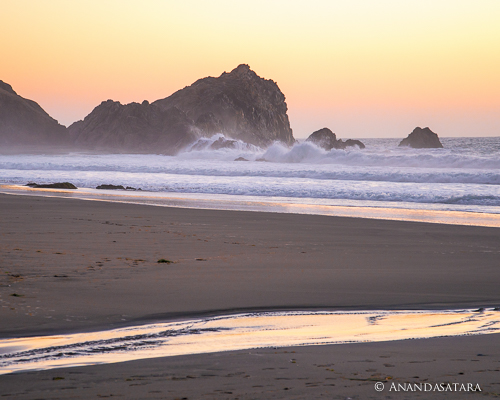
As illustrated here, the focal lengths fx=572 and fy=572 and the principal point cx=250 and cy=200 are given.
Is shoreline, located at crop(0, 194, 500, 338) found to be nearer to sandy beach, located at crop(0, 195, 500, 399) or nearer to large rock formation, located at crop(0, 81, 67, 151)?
sandy beach, located at crop(0, 195, 500, 399)

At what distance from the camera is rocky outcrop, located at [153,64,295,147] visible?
164625 mm

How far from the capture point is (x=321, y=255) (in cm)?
761

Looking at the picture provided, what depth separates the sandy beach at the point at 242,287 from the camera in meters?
2.87

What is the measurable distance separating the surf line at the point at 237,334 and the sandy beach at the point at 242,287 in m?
0.18

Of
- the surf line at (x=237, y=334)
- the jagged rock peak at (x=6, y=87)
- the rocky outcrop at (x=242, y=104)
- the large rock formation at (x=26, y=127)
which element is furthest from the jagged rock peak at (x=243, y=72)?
the surf line at (x=237, y=334)

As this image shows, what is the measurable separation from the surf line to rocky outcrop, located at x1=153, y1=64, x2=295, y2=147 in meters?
151

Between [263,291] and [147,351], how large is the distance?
81.2 inches

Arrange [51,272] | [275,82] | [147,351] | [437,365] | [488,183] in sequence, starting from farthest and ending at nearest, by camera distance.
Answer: [275,82], [488,183], [51,272], [147,351], [437,365]

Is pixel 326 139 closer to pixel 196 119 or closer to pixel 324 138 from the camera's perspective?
pixel 324 138

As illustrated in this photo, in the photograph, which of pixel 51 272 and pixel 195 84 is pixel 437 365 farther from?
pixel 195 84

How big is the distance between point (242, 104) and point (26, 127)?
68311 mm

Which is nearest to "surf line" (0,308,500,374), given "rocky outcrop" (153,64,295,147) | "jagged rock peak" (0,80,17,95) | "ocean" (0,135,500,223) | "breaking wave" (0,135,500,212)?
"ocean" (0,135,500,223)

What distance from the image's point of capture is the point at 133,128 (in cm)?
14550

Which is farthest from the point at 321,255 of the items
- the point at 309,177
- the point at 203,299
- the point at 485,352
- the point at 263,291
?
the point at 309,177
